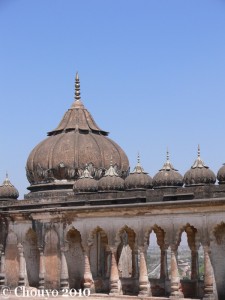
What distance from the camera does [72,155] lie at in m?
40.8

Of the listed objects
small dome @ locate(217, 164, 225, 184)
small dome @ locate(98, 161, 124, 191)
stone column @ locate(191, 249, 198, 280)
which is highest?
small dome @ locate(98, 161, 124, 191)

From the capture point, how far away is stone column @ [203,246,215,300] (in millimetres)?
31125

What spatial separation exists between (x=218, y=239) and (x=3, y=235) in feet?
40.2

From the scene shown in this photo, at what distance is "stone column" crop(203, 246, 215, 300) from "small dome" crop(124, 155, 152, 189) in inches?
197

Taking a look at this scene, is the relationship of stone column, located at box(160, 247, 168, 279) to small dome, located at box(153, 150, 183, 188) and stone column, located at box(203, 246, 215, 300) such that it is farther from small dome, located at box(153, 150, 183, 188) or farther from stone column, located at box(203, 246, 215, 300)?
stone column, located at box(203, 246, 215, 300)

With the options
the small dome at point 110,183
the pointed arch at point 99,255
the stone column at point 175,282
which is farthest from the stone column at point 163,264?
the stone column at point 175,282

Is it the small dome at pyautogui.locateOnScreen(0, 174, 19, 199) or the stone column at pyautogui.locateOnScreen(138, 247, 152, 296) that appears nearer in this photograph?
the stone column at pyautogui.locateOnScreen(138, 247, 152, 296)

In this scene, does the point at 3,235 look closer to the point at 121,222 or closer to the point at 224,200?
the point at 121,222

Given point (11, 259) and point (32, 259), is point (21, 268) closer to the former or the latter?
point (11, 259)

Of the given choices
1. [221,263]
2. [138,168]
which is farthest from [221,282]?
[138,168]

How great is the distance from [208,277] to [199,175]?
14.1 feet

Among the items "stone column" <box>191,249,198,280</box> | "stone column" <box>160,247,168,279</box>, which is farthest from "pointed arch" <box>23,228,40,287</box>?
"stone column" <box>191,249,198,280</box>

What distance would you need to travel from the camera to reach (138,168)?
35938mm

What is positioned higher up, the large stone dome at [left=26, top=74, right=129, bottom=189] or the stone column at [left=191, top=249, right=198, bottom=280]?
the large stone dome at [left=26, top=74, right=129, bottom=189]
